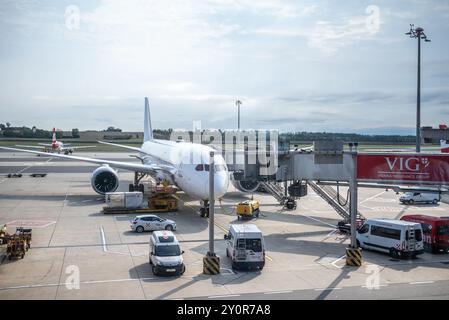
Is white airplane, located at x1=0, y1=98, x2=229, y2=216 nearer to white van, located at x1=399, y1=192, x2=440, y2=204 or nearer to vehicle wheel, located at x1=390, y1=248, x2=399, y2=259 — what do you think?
vehicle wheel, located at x1=390, y1=248, x2=399, y2=259

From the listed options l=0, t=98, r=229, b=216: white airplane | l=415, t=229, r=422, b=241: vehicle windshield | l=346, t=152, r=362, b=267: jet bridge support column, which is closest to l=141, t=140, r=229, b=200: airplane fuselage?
l=0, t=98, r=229, b=216: white airplane

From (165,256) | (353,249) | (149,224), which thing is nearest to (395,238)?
(353,249)

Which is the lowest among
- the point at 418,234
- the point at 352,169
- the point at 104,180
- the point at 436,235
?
the point at 436,235

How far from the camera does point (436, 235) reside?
103ft

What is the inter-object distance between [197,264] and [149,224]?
9572mm

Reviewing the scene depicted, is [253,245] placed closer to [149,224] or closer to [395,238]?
[395,238]

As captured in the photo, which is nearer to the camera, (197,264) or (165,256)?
(165,256)

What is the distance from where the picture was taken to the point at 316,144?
35.9 metres

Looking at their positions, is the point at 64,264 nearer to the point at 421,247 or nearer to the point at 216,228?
the point at 216,228

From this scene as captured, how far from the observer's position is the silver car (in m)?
36.1

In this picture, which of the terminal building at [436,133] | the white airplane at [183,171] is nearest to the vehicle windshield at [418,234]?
the white airplane at [183,171]

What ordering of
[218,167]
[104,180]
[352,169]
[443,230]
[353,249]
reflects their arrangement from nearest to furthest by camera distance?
[353,249]
[352,169]
[443,230]
[218,167]
[104,180]

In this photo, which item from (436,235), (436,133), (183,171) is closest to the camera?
(436,235)

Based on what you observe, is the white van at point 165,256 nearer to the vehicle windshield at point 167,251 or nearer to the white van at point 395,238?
the vehicle windshield at point 167,251
